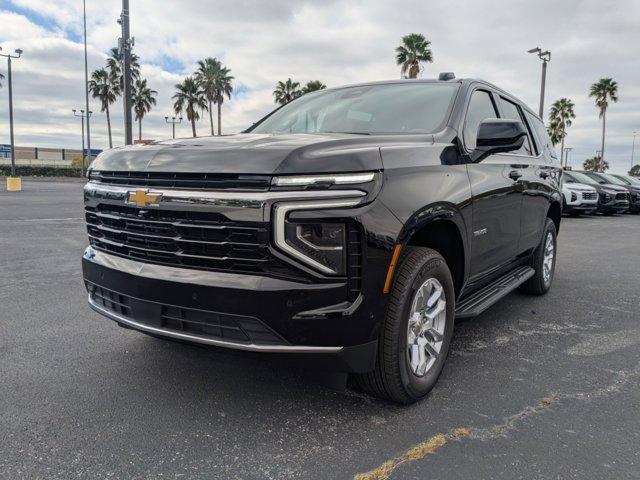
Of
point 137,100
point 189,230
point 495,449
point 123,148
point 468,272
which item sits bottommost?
point 495,449

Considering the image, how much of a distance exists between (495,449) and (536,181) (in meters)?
2.99

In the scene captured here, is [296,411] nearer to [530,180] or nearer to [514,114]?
[530,180]

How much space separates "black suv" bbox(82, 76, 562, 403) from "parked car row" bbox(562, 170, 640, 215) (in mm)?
13892

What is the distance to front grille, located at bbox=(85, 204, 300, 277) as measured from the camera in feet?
7.93

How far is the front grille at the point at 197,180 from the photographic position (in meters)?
2.44

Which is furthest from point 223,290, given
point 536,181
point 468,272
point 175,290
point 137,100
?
point 137,100

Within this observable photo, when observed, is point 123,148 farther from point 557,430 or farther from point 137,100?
point 137,100

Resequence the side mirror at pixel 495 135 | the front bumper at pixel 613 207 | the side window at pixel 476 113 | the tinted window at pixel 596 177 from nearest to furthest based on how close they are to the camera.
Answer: the side mirror at pixel 495 135 → the side window at pixel 476 113 → the front bumper at pixel 613 207 → the tinted window at pixel 596 177

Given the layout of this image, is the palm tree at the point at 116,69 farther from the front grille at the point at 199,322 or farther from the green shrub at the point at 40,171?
the front grille at the point at 199,322

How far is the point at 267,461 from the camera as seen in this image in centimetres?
238

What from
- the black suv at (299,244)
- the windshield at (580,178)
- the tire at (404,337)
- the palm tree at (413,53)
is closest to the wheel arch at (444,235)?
the black suv at (299,244)

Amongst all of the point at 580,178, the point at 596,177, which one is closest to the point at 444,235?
the point at 580,178

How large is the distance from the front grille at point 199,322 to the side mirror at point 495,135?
6.15 feet

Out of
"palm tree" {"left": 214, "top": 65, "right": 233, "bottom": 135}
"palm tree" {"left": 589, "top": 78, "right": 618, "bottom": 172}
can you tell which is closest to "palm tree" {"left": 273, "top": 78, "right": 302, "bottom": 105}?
"palm tree" {"left": 214, "top": 65, "right": 233, "bottom": 135}
